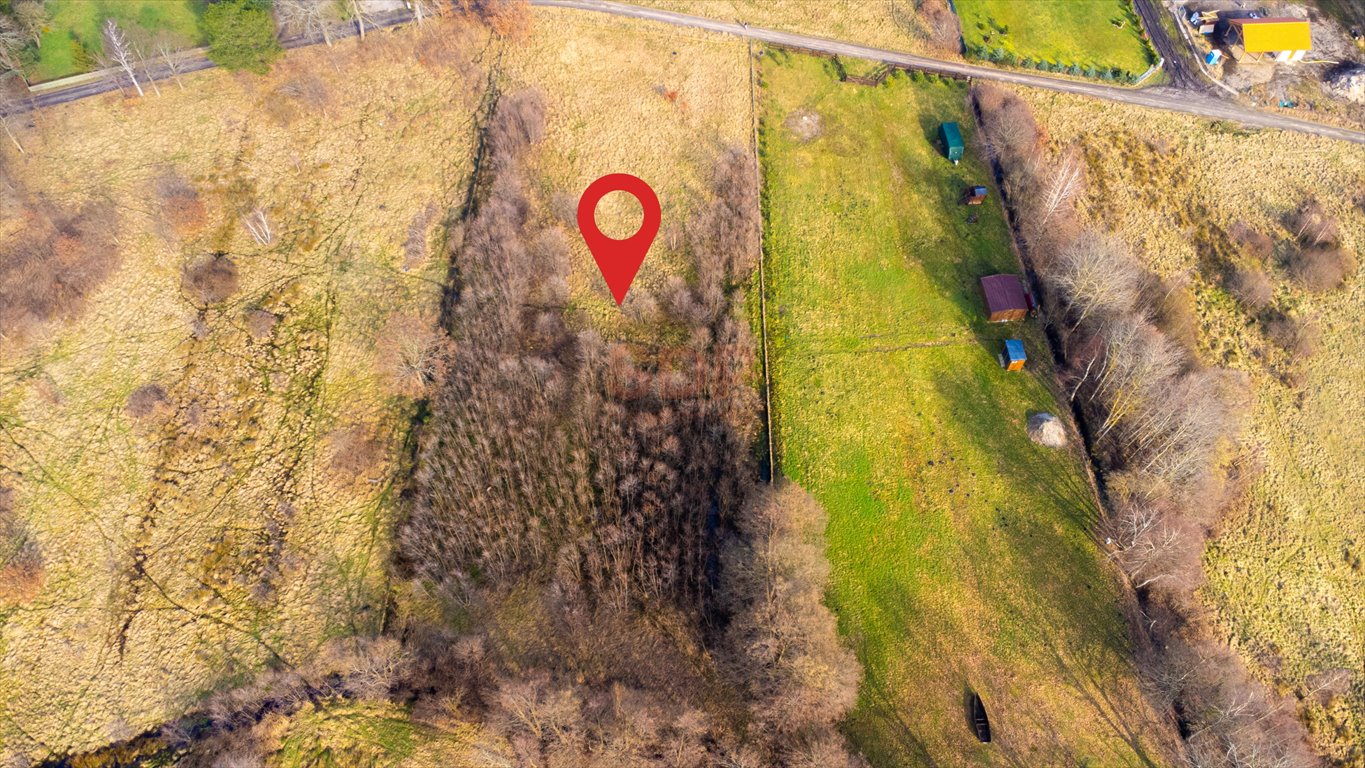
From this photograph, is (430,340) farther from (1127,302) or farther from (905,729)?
(1127,302)

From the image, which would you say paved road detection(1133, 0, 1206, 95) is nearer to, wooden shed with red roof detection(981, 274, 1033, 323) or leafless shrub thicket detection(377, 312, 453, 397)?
wooden shed with red roof detection(981, 274, 1033, 323)

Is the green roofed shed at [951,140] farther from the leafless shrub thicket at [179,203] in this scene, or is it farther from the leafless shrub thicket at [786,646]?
the leafless shrub thicket at [179,203]

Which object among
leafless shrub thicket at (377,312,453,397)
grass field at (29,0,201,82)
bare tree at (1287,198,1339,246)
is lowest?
bare tree at (1287,198,1339,246)

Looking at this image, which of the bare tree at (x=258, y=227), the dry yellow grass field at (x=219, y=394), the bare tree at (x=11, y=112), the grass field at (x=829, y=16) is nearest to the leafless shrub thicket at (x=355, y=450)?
the dry yellow grass field at (x=219, y=394)

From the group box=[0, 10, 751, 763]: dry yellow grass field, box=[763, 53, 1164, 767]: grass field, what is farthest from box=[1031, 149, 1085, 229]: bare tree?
box=[0, 10, 751, 763]: dry yellow grass field

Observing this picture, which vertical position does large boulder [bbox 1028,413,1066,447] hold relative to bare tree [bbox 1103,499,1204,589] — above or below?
above
